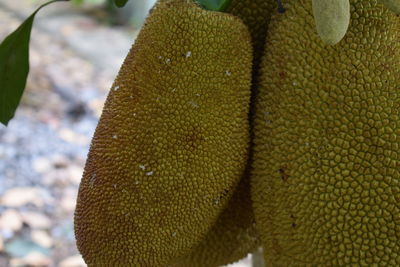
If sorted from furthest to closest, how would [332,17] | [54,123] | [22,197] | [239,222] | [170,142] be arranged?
[54,123] → [22,197] → [239,222] → [170,142] → [332,17]

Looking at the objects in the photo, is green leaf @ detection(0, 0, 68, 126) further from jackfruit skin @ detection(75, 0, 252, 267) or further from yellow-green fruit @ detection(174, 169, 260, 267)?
yellow-green fruit @ detection(174, 169, 260, 267)

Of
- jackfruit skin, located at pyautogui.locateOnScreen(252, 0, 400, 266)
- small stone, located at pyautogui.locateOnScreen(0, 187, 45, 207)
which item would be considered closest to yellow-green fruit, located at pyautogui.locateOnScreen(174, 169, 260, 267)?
jackfruit skin, located at pyautogui.locateOnScreen(252, 0, 400, 266)

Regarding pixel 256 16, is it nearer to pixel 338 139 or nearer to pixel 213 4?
pixel 213 4

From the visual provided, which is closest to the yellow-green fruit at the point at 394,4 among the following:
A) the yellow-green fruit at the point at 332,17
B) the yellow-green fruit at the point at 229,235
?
the yellow-green fruit at the point at 332,17

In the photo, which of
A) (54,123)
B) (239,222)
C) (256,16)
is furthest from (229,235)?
(54,123)

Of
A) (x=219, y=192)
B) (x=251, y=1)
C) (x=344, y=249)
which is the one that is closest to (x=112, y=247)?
(x=219, y=192)

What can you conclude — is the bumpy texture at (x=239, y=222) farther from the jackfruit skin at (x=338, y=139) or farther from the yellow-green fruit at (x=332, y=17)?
the yellow-green fruit at (x=332, y=17)

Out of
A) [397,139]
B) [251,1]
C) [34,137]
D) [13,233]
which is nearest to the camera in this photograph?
[397,139]

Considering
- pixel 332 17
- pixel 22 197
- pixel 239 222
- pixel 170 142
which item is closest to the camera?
pixel 332 17

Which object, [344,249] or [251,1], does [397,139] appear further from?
[251,1]
